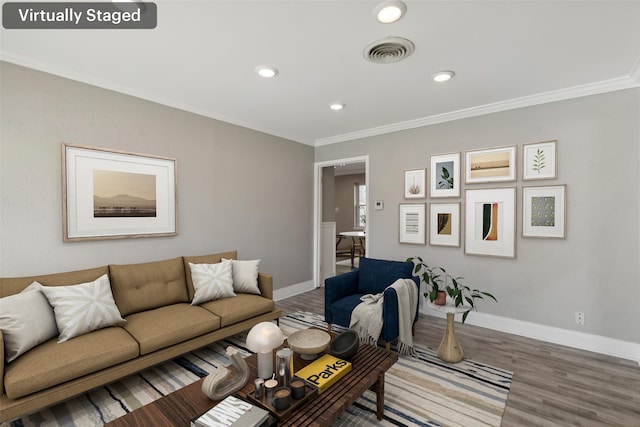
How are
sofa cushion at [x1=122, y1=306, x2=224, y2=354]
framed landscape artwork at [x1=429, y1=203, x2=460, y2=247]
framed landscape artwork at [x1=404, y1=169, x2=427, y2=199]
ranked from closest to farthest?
sofa cushion at [x1=122, y1=306, x2=224, y2=354] → framed landscape artwork at [x1=429, y1=203, x2=460, y2=247] → framed landscape artwork at [x1=404, y1=169, x2=427, y2=199]

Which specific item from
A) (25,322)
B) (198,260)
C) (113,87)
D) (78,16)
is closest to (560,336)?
(198,260)

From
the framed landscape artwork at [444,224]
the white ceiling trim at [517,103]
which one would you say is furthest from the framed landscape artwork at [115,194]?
the framed landscape artwork at [444,224]

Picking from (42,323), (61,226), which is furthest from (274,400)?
(61,226)

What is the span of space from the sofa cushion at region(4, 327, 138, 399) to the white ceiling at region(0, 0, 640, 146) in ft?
7.17

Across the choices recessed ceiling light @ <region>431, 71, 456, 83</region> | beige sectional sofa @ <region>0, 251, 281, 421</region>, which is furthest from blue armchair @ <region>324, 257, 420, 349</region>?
recessed ceiling light @ <region>431, 71, 456, 83</region>

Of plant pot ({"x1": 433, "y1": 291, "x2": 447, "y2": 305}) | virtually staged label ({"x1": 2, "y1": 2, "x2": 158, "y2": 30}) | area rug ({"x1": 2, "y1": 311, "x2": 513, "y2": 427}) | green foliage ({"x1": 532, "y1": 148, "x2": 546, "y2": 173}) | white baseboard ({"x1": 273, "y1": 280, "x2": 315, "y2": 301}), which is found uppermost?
virtually staged label ({"x1": 2, "y1": 2, "x2": 158, "y2": 30})

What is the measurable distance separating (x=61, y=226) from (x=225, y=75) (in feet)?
6.49

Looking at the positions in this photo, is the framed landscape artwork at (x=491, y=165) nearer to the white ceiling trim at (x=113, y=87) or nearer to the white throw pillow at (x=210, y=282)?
the white ceiling trim at (x=113, y=87)

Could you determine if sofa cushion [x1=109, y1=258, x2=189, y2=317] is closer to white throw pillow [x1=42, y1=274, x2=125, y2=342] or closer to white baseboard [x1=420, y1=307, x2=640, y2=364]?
white throw pillow [x1=42, y1=274, x2=125, y2=342]

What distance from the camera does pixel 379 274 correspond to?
3283mm

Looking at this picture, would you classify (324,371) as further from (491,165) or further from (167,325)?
(491,165)

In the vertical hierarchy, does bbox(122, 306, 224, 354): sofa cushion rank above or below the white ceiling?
below

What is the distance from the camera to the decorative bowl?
75.4 inches

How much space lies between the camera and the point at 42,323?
2.00m
